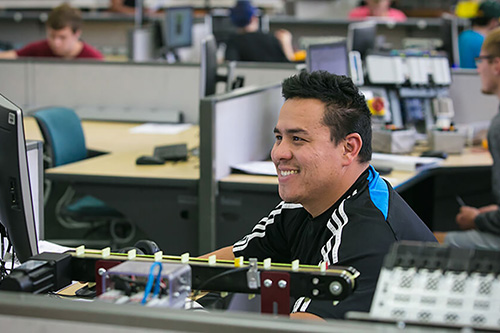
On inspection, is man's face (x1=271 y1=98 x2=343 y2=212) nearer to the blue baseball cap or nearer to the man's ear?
the man's ear

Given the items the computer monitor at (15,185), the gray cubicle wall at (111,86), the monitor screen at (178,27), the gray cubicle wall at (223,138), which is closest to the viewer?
the computer monitor at (15,185)

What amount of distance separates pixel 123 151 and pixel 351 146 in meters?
2.32

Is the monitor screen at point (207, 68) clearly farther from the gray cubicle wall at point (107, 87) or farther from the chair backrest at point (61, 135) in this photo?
the gray cubicle wall at point (107, 87)

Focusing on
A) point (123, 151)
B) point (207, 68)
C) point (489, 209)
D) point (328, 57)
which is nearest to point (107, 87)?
point (123, 151)

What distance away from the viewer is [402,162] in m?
3.41

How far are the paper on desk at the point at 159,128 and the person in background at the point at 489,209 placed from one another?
1657 mm

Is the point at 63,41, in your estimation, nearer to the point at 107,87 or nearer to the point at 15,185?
the point at 107,87

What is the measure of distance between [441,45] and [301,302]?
4978 millimetres

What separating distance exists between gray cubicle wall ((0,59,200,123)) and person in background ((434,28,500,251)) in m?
1.79

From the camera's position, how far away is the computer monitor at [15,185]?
1.51 metres

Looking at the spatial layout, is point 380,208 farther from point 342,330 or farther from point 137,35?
point 137,35

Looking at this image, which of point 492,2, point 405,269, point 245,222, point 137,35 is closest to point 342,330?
point 405,269

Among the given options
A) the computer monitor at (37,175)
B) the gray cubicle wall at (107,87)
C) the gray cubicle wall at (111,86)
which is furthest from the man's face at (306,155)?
the gray cubicle wall at (107,87)

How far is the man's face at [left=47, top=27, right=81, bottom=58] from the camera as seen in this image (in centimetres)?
509
